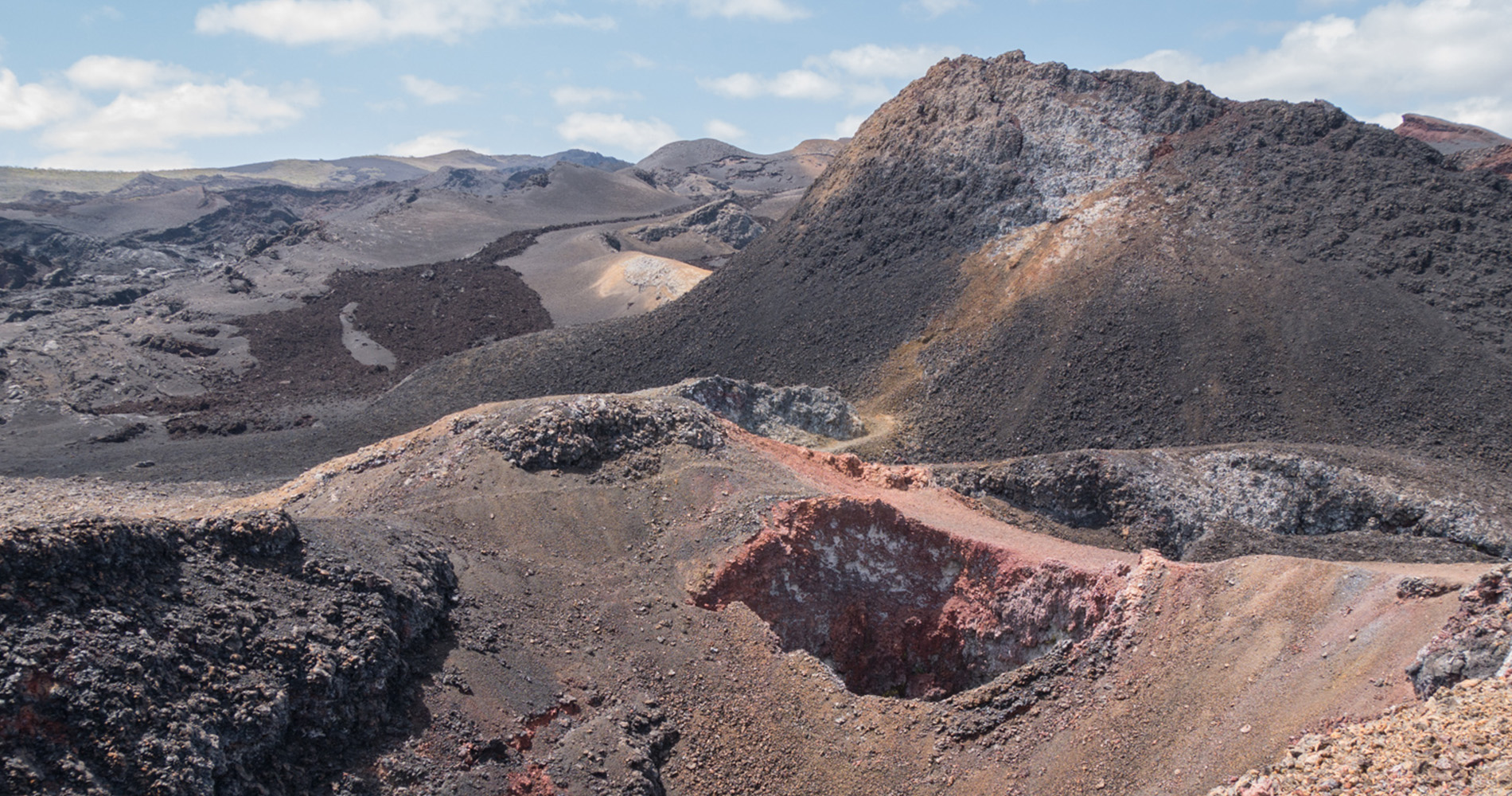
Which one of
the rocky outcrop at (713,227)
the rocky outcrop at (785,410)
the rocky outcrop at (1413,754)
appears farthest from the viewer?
the rocky outcrop at (713,227)

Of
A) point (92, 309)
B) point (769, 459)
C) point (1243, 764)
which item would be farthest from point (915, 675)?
point (92, 309)

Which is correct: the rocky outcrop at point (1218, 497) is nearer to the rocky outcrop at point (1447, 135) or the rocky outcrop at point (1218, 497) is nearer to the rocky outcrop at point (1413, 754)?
the rocky outcrop at point (1413, 754)

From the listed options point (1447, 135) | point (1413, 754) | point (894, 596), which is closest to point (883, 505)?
point (894, 596)

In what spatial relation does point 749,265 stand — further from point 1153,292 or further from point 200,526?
point 200,526

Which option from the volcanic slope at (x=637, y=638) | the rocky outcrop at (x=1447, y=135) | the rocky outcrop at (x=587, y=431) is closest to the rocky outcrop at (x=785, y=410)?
the rocky outcrop at (x=587, y=431)

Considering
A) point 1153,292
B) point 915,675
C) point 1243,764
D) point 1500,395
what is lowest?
point 915,675

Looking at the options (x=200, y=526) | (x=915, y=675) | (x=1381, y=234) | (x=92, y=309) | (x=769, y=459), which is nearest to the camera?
(x=200, y=526)

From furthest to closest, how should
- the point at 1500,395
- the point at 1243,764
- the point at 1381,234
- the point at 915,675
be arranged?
the point at 1381,234, the point at 1500,395, the point at 915,675, the point at 1243,764
